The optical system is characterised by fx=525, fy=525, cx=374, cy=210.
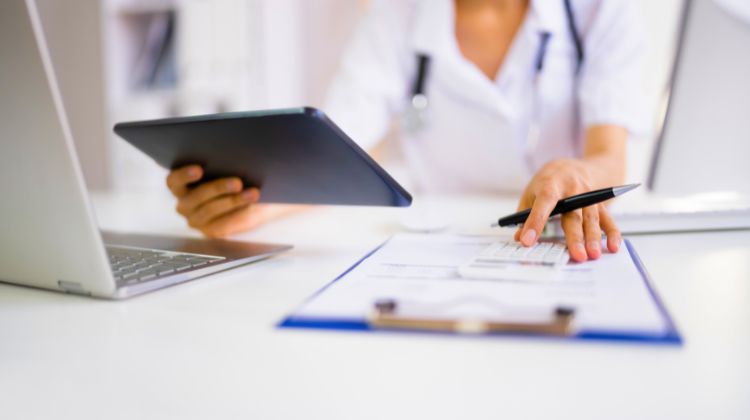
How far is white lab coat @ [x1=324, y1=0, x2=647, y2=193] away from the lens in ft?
3.44

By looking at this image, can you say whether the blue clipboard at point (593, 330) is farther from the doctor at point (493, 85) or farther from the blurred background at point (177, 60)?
the blurred background at point (177, 60)

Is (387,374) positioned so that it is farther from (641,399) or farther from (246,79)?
(246,79)

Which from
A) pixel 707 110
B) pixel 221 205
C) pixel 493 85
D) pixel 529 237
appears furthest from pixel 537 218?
pixel 493 85

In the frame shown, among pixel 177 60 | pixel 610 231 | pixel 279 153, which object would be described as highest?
pixel 177 60

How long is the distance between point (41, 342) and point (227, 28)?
7.33 ft

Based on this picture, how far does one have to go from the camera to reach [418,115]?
1237 mm

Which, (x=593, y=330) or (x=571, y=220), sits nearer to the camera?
(x=593, y=330)

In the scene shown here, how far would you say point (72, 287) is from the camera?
0.42 metres

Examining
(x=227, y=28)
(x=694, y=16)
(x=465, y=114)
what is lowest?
(x=465, y=114)

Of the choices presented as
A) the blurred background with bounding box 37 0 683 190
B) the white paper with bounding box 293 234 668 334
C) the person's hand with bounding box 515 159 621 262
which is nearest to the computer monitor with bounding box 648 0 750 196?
the person's hand with bounding box 515 159 621 262

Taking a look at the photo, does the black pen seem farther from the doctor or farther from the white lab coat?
the white lab coat

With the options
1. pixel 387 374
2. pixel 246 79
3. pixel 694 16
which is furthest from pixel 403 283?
pixel 246 79

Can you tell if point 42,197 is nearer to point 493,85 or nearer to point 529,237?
point 529,237

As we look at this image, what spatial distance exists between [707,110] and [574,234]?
28 centimetres
